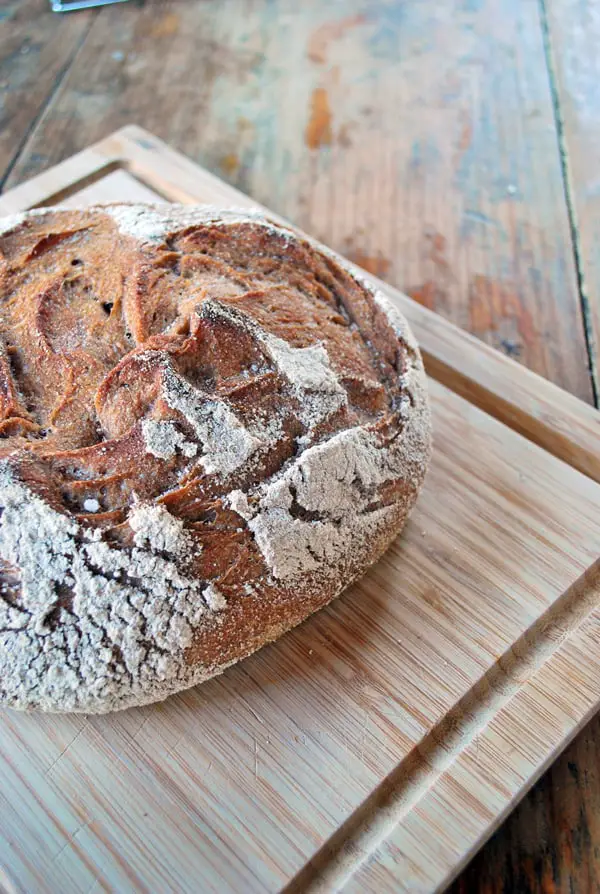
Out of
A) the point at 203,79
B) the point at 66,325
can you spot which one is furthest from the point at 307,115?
the point at 66,325

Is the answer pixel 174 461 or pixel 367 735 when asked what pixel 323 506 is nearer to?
pixel 174 461

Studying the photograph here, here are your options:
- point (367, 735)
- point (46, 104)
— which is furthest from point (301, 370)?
point (46, 104)

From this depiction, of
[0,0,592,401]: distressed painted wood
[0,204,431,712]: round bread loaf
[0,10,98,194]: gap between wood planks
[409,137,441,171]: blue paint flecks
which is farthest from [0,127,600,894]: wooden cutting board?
[0,10,98,194]: gap between wood planks

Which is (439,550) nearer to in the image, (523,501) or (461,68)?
(523,501)

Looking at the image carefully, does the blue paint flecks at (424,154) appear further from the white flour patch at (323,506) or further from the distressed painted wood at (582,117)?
the white flour patch at (323,506)

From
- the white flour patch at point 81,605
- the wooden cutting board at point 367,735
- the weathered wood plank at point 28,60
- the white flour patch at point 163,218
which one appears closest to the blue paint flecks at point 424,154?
the white flour patch at point 163,218

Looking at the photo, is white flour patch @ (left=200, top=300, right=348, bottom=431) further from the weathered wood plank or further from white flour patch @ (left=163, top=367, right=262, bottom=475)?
the weathered wood plank
